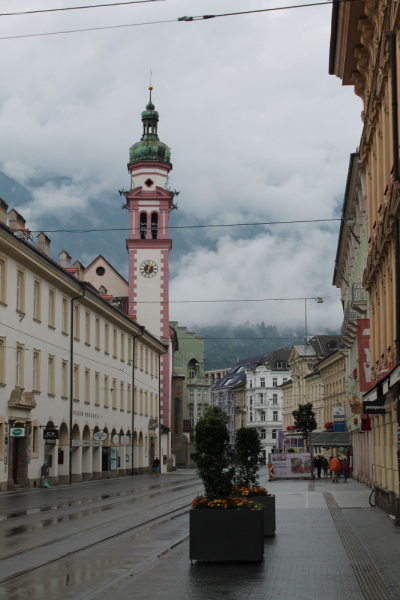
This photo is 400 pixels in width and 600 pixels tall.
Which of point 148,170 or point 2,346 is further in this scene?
point 148,170

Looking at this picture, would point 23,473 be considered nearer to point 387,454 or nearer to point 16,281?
point 16,281

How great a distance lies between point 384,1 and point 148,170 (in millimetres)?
64092

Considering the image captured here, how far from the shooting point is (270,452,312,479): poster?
173 feet

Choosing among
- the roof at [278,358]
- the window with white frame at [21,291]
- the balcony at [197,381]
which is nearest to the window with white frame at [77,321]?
the window with white frame at [21,291]

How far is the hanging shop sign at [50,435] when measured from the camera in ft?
137

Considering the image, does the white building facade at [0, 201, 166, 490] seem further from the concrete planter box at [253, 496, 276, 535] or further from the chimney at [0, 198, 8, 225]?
the concrete planter box at [253, 496, 276, 535]

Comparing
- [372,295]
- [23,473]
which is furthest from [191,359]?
[372,295]

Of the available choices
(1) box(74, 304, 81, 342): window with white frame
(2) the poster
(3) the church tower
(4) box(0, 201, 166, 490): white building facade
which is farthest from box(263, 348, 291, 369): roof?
(1) box(74, 304, 81, 342): window with white frame

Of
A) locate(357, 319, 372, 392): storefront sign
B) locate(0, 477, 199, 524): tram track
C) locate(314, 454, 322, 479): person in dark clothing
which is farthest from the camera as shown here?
locate(314, 454, 322, 479): person in dark clothing

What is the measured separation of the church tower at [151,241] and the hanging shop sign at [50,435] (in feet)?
121

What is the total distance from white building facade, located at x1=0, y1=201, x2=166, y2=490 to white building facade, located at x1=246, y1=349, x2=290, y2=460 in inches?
3498

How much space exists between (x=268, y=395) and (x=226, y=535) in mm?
145606

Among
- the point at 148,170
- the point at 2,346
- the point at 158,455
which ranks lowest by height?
the point at 158,455

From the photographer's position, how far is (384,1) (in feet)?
66.5
